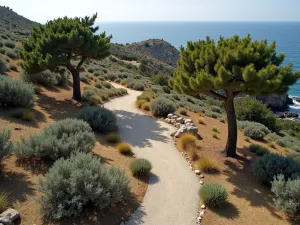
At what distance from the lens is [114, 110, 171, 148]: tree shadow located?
14119 millimetres

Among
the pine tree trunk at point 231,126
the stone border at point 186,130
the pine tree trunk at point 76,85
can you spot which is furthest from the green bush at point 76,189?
the pine tree trunk at point 76,85

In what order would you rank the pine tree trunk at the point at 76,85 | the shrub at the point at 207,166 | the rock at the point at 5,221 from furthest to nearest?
the pine tree trunk at the point at 76,85
the shrub at the point at 207,166
the rock at the point at 5,221

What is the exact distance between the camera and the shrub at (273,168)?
10.2 m

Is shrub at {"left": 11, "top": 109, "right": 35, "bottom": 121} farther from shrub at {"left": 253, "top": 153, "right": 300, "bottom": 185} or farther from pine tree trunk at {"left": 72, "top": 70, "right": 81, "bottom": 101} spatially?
shrub at {"left": 253, "top": 153, "right": 300, "bottom": 185}

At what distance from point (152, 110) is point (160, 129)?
129 inches

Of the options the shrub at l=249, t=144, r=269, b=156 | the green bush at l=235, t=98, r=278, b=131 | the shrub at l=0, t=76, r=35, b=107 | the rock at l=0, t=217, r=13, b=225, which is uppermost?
the shrub at l=0, t=76, r=35, b=107

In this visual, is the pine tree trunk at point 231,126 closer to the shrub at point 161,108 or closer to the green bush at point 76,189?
the shrub at point 161,108

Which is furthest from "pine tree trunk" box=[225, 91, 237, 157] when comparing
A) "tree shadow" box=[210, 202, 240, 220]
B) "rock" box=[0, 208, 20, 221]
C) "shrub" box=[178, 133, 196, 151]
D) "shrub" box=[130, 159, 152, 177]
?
"rock" box=[0, 208, 20, 221]

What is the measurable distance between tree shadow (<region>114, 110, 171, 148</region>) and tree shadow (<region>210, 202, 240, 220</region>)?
537 centimetres

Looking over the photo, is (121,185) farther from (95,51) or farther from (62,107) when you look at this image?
(95,51)

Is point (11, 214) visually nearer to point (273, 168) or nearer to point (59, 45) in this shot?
point (273, 168)

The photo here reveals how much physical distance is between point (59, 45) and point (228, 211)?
13.5 m

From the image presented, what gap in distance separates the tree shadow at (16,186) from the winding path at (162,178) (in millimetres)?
2947

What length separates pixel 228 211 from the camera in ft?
28.5
